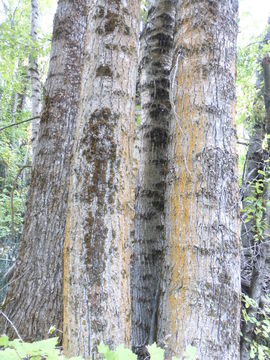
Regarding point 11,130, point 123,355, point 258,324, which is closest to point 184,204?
point 123,355

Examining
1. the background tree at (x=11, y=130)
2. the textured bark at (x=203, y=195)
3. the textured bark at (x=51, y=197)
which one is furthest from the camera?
the background tree at (x=11, y=130)

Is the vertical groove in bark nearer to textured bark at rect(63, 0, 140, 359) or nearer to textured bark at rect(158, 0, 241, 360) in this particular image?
textured bark at rect(158, 0, 241, 360)

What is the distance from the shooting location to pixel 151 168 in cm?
281

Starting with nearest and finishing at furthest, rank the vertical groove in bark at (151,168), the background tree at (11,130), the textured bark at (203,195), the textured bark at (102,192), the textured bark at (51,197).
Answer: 1. the textured bark at (102,192)
2. the textured bark at (203,195)
3. the vertical groove in bark at (151,168)
4. the textured bark at (51,197)
5. the background tree at (11,130)

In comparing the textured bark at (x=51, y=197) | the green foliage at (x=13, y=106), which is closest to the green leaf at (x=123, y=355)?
the textured bark at (x=51, y=197)

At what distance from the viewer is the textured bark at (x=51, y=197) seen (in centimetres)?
281

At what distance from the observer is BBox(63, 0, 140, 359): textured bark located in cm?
156

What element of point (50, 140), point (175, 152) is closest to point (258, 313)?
point (175, 152)

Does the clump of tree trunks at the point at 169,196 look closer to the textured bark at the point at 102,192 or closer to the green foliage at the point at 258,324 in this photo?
the textured bark at the point at 102,192

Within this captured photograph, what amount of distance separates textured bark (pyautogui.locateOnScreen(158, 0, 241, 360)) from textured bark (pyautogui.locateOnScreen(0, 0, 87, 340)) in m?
1.40

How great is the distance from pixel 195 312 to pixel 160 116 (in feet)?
5.78

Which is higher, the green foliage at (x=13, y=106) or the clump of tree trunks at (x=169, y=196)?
the green foliage at (x=13, y=106)

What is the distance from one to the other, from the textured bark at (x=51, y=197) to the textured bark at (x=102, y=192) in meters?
1.33

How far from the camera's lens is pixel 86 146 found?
5.73 ft
